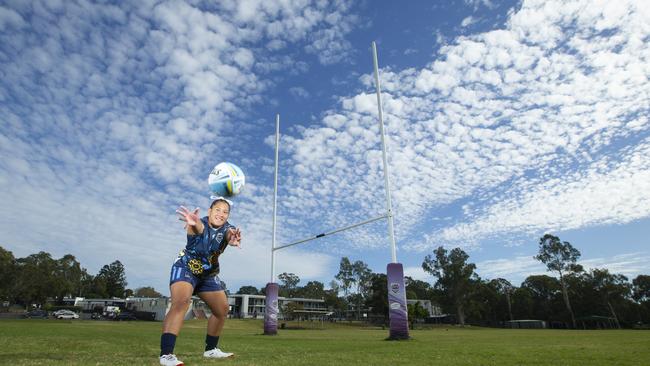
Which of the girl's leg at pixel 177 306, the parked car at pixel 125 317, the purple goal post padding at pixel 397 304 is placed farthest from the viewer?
the parked car at pixel 125 317

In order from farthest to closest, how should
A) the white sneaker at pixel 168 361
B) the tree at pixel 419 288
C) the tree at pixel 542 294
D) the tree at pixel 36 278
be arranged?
the tree at pixel 419 288 → the tree at pixel 542 294 → the tree at pixel 36 278 → the white sneaker at pixel 168 361

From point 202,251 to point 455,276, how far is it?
68.1 meters

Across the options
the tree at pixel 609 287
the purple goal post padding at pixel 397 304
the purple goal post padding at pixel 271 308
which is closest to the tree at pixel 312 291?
the tree at pixel 609 287

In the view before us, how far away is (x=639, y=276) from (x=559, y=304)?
11.6 m

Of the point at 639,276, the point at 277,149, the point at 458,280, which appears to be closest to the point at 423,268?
the point at 458,280

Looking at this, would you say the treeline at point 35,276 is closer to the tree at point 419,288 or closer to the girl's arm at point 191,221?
the girl's arm at point 191,221

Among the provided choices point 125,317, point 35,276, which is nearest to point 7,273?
point 35,276

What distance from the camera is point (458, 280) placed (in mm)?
65875

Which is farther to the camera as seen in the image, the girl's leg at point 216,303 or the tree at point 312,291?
the tree at point 312,291

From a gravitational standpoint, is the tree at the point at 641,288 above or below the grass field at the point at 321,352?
above

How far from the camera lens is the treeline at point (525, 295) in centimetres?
5653

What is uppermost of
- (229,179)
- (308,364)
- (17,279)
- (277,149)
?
(277,149)

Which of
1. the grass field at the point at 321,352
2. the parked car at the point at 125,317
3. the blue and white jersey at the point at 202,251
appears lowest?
the grass field at the point at 321,352

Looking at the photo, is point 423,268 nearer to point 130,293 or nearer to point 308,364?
point 308,364
